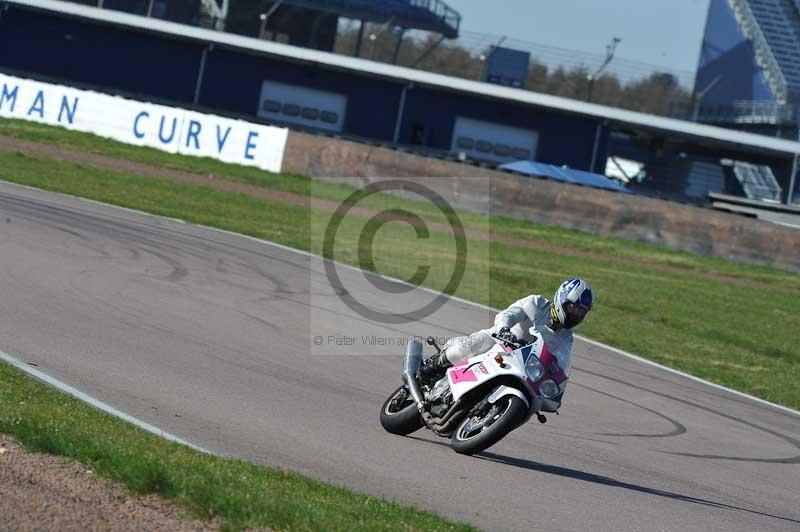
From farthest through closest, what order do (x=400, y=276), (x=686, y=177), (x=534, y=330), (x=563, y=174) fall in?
(x=686, y=177), (x=563, y=174), (x=400, y=276), (x=534, y=330)

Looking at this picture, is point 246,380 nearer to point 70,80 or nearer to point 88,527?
point 88,527

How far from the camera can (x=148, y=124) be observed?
104ft

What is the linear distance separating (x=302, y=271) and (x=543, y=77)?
31.7 meters

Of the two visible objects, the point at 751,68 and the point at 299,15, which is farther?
the point at 299,15

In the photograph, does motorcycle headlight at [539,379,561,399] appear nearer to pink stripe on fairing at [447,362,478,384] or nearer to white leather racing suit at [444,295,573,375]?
white leather racing suit at [444,295,573,375]

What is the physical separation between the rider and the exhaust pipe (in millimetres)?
251

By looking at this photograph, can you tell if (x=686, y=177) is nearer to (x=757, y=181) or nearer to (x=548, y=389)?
(x=757, y=181)

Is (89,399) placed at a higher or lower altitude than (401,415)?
lower

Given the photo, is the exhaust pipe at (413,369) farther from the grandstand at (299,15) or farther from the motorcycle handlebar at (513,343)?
the grandstand at (299,15)

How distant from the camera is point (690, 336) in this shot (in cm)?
1811

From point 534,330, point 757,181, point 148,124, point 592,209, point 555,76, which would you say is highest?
point 555,76

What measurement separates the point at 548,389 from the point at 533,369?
0.22 meters

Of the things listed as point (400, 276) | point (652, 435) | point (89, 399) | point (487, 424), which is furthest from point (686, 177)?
point (89, 399)

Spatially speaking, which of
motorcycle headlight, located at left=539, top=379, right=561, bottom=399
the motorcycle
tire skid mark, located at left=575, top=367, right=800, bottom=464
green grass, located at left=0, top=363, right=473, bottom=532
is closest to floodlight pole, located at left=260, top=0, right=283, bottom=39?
tire skid mark, located at left=575, top=367, right=800, bottom=464
